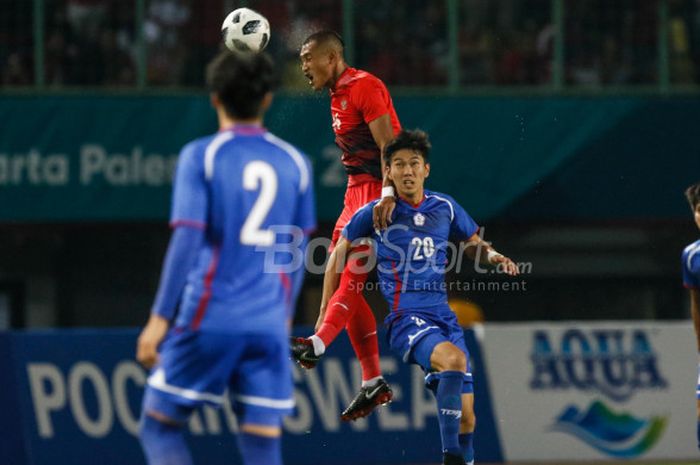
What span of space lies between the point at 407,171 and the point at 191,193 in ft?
10.6

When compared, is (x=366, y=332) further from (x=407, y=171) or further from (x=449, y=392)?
(x=407, y=171)

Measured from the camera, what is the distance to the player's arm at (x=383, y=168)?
8.54 m

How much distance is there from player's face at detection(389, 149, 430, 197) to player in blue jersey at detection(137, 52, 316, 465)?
2.81 metres

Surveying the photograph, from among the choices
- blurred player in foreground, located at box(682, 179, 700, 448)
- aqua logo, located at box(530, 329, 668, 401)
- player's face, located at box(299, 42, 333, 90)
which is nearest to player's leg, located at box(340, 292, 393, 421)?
player's face, located at box(299, 42, 333, 90)

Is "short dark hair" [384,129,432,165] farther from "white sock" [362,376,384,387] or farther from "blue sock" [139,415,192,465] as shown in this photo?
"blue sock" [139,415,192,465]

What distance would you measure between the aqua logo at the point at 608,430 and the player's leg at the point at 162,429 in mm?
8335

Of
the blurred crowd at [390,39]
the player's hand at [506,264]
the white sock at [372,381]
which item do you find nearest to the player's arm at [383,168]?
the player's hand at [506,264]

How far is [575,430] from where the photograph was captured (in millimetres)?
13547

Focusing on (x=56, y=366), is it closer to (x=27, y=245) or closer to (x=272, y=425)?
(x=27, y=245)

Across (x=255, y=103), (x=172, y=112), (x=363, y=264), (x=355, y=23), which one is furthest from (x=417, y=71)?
(x=255, y=103)

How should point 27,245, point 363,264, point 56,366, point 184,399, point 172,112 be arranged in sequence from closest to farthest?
point 184,399 < point 363,264 < point 56,366 < point 172,112 < point 27,245

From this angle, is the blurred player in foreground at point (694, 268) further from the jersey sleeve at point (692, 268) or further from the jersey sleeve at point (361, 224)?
the jersey sleeve at point (361, 224)

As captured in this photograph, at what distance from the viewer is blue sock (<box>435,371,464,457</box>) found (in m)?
8.29

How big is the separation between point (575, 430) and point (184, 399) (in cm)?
843
